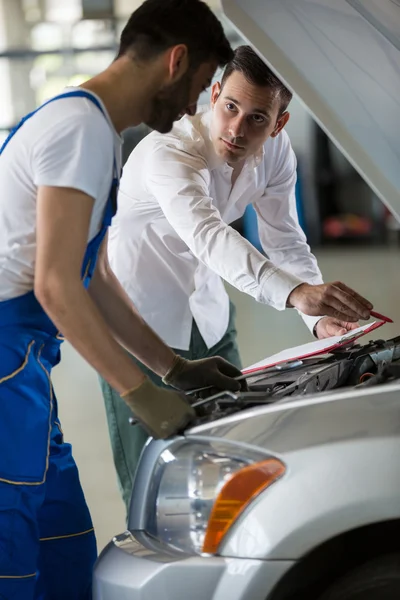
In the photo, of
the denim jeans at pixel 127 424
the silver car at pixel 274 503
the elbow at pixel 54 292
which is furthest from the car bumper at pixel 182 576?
the denim jeans at pixel 127 424

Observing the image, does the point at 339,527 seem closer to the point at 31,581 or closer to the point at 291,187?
the point at 31,581

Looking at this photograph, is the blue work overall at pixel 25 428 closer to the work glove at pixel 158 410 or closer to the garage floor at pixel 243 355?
the work glove at pixel 158 410

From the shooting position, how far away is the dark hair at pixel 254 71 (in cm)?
236

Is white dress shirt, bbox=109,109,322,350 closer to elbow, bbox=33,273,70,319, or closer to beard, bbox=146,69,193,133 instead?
beard, bbox=146,69,193,133

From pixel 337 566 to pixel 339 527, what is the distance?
12 centimetres

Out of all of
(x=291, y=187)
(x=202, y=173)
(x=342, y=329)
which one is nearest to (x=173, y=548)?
(x=342, y=329)

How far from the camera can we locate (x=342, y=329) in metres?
2.44

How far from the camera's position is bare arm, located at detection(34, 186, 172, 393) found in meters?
1.52

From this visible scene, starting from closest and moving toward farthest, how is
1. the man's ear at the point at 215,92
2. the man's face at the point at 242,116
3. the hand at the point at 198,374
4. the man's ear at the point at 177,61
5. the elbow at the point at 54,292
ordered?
the elbow at the point at 54,292, the man's ear at the point at 177,61, the hand at the point at 198,374, the man's face at the point at 242,116, the man's ear at the point at 215,92

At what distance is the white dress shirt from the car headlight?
0.97 m

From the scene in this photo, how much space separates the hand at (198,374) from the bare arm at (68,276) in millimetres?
425

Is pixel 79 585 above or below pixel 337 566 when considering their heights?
below

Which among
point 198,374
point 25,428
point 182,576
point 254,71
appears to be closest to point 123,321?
point 198,374

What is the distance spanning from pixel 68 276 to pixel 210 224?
2.69 ft
